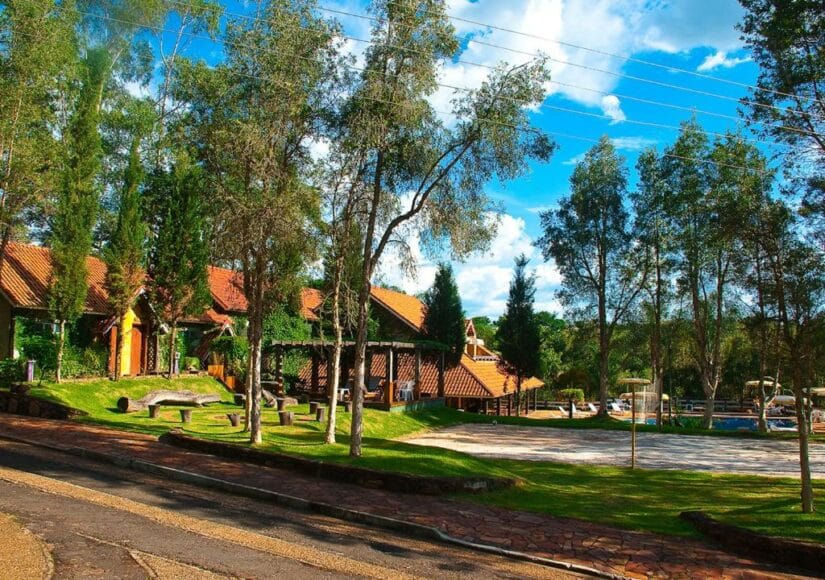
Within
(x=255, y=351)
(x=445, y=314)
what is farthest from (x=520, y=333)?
(x=255, y=351)

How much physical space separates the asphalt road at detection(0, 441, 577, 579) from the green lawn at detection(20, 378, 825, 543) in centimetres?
356

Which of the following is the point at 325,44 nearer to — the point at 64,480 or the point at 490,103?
the point at 490,103

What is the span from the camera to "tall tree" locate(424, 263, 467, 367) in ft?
123

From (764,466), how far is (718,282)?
13.5m

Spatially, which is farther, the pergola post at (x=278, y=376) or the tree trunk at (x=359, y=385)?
the pergola post at (x=278, y=376)

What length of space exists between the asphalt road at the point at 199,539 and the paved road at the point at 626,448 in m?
11.0

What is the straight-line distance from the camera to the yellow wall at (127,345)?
27250mm

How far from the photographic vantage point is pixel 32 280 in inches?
1009

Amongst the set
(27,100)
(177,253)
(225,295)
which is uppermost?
(27,100)

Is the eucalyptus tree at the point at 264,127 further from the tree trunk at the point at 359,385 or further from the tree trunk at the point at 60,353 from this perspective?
the tree trunk at the point at 60,353

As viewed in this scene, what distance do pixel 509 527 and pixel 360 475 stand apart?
3523 mm

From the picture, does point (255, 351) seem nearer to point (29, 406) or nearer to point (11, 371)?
point (29, 406)

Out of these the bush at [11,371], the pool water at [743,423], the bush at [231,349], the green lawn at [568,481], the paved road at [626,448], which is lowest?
the pool water at [743,423]

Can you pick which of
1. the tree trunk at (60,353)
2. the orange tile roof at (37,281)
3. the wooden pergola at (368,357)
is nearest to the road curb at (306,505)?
the orange tile roof at (37,281)
